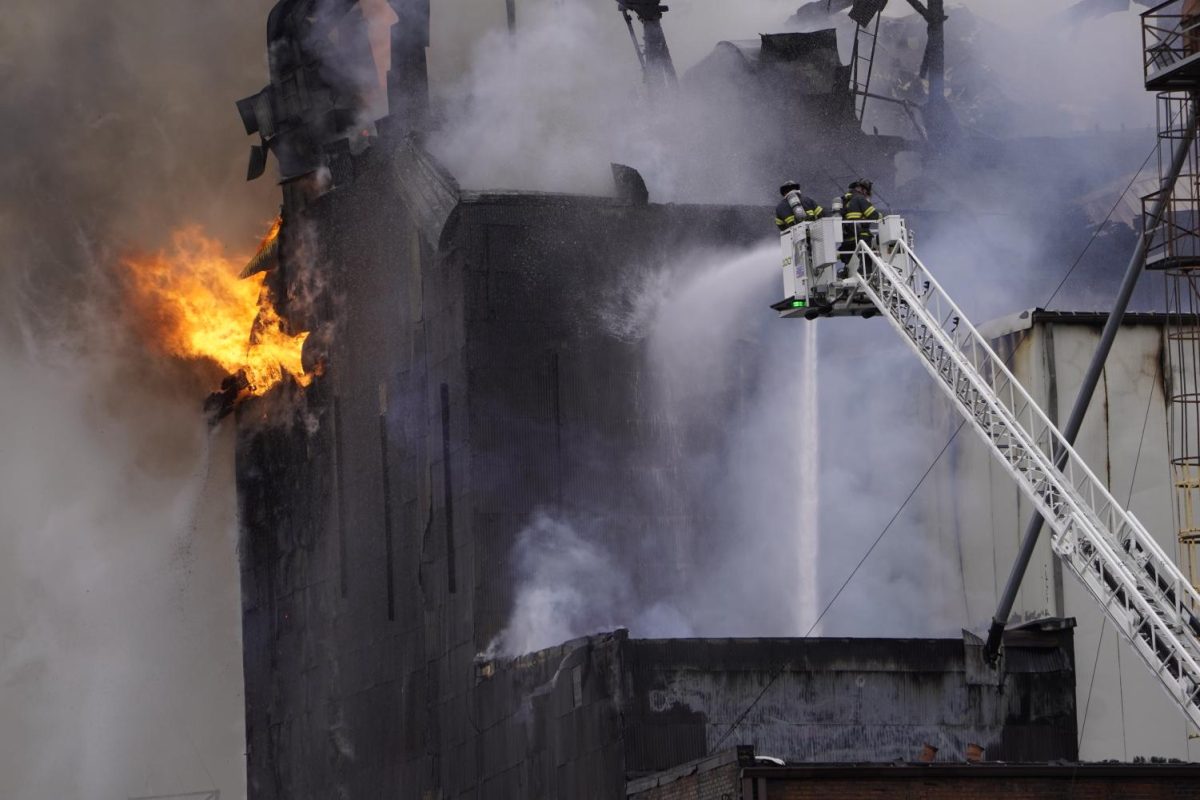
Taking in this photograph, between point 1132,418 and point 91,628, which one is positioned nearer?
point 1132,418

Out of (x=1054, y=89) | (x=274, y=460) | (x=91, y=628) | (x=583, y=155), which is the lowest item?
(x=91, y=628)

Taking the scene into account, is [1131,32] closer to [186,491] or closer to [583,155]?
[583,155]

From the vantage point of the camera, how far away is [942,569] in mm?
41688

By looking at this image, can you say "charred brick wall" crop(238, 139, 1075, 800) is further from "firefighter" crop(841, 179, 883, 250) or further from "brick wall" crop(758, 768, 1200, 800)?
"firefighter" crop(841, 179, 883, 250)

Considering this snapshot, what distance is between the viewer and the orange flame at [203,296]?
51.8 metres

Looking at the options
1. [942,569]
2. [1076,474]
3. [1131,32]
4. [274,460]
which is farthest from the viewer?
[1131,32]

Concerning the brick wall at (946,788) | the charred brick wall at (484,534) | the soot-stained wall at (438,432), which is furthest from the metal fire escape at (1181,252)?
the soot-stained wall at (438,432)

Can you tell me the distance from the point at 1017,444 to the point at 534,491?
46.3 feet

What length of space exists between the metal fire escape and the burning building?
10.9ft

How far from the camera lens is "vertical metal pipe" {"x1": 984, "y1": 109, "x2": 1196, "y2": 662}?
3138cm

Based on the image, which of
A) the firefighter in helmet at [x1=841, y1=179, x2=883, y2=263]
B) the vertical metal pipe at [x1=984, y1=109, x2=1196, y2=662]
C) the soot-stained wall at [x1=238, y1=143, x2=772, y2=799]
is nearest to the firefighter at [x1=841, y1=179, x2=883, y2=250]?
the firefighter in helmet at [x1=841, y1=179, x2=883, y2=263]

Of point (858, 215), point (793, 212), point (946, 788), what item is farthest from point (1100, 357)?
point (946, 788)

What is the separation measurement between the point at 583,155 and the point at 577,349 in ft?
18.2

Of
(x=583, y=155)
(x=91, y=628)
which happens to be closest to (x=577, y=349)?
(x=583, y=155)
